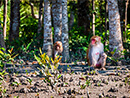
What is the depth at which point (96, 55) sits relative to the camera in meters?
8.90

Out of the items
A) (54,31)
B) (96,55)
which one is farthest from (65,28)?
(96,55)

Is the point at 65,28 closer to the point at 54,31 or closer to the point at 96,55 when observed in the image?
the point at 54,31

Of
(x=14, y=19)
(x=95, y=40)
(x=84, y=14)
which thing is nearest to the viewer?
(x=95, y=40)

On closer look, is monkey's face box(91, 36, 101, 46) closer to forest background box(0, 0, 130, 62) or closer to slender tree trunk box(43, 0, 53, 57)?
forest background box(0, 0, 130, 62)

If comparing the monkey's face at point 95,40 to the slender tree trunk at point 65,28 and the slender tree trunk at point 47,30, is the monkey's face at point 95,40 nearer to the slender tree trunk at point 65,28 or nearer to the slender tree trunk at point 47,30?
the slender tree trunk at point 65,28

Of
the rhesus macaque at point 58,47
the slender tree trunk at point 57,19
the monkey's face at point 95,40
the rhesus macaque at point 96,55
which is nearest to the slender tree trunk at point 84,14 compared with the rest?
the slender tree trunk at point 57,19

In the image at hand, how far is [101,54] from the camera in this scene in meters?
8.79

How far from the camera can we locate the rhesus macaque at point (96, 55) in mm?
8594

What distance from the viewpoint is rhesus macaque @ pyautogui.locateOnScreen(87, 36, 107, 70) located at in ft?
28.2

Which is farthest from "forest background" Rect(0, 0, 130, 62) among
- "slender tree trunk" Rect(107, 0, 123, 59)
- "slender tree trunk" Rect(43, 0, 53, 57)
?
"slender tree trunk" Rect(107, 0, 123, 59)

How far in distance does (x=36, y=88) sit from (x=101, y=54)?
3.82m

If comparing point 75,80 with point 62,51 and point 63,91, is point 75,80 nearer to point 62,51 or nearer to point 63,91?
point 63,91

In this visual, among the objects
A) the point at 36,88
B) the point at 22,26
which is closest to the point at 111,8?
the point at 36,88

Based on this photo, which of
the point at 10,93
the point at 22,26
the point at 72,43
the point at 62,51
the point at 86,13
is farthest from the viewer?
the point at 22,26
